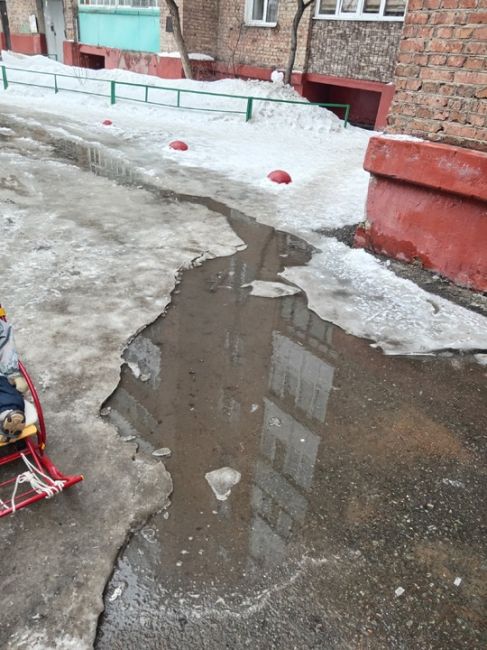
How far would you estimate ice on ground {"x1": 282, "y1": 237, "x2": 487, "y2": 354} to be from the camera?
4188 mm

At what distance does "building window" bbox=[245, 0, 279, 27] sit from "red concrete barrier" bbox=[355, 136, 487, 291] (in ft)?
40.1

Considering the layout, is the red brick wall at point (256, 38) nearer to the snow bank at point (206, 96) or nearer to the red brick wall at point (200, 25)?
the red brick wall at point (200, 25)

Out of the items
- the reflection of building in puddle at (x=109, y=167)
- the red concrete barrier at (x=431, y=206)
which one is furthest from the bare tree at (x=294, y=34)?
the red concrete barrier at (x=431, y=206)

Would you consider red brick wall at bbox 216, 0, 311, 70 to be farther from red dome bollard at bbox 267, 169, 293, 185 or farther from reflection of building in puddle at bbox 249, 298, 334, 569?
reflection of building in puddle at bbox 249, 298, 334, 569

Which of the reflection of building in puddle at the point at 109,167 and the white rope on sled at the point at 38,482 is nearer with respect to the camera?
the white rope on sled at the point at 38,482

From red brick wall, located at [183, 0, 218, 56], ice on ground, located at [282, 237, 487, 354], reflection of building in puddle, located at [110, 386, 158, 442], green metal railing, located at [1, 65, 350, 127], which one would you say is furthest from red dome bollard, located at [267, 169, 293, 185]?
red brick wall, located at [183, 0, 218, 56]

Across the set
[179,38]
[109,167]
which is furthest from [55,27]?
[109,167]

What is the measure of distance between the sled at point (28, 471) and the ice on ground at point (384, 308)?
2564 millimetres

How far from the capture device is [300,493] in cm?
269

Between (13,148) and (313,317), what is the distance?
25.5 feet

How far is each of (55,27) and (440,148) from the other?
23295 mm

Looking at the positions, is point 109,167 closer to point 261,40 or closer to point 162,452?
point 162,452

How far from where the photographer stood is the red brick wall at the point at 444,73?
14.8 feet

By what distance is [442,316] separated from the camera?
4.54 m
